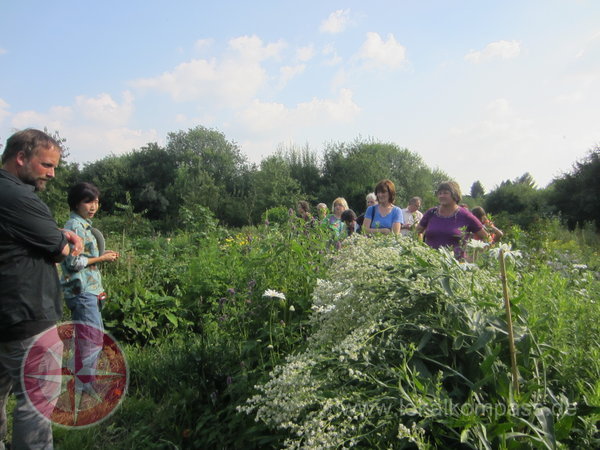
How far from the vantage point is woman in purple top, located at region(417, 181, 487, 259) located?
4.07m

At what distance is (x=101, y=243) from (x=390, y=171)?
36.9 metres

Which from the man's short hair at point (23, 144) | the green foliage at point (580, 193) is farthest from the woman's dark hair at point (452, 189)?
the green foliage at point (580, 193)

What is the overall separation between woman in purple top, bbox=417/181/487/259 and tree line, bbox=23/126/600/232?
5.84 meters

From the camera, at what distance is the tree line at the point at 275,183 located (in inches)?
843

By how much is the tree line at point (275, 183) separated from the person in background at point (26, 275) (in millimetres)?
6627

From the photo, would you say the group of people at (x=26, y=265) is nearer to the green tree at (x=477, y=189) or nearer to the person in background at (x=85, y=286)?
the person in background at (x=85, y=286)

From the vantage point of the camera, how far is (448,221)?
4152 millimetres

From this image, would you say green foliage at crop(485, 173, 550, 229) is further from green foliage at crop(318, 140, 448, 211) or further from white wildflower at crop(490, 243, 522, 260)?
white wildflower at crop(490, 243, 522, 260)

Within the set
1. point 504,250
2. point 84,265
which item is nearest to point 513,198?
point 84,265

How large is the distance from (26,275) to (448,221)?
353cm

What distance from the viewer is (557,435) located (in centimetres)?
112

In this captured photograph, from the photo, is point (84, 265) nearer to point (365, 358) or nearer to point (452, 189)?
point (365, 358)

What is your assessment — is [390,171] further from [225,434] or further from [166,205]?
[225,434]

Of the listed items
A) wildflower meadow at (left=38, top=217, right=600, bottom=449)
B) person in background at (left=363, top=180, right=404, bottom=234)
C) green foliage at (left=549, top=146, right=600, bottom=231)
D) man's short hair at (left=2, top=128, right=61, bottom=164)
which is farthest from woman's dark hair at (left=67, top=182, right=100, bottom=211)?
green foliage at (left=549, top=146, right=600, bottom=231)
